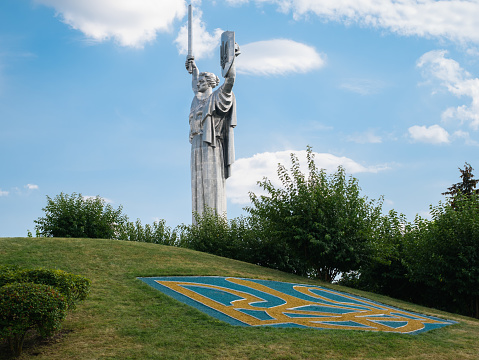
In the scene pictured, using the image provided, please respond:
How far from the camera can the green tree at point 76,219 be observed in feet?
114

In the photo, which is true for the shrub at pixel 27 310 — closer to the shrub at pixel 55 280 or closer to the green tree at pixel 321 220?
the shrub at pixel 55 280

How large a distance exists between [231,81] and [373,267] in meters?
14.9

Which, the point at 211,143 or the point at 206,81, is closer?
the point at 211,143

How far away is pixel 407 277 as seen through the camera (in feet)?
94.9

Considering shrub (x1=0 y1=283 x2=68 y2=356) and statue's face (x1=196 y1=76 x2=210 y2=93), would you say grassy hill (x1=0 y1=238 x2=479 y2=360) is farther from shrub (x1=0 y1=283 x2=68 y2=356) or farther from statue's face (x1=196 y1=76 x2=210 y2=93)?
statue's face (x1=196 y1=76 x2=210 y2=93)

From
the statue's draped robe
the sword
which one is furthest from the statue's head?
the sword

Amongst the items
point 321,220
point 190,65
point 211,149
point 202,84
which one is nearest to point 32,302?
point 321,220

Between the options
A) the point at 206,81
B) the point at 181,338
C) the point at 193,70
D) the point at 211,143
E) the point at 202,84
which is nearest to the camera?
the point at 181,338

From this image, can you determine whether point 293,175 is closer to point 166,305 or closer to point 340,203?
point 340,203

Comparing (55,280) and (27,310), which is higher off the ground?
(55,280)

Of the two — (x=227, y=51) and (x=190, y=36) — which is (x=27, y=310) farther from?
(x=190, y=36)

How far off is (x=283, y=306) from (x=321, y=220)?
9.69 metres

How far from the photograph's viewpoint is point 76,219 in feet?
115

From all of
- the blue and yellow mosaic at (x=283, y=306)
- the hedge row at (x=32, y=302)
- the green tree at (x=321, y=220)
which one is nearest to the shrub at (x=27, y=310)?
the hedge row at (x=32, y=302)
